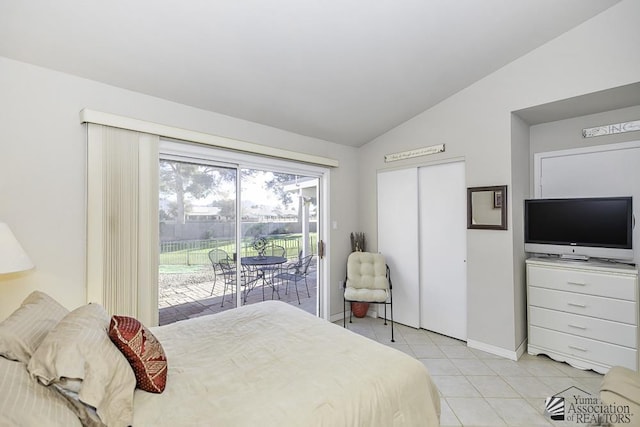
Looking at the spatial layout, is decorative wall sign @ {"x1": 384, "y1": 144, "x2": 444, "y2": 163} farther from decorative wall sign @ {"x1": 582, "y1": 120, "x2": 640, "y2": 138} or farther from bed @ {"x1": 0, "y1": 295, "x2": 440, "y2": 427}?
bed @ {"x1": 0, "y1": 295, "x2": 440, "y2": 427}

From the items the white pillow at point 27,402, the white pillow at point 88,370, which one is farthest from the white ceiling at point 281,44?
the white pillow at point 27,402

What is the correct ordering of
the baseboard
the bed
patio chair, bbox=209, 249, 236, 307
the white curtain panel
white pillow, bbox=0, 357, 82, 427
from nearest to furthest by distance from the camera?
white pillow, bbox=0, 357, 82, 427
the bed
the white curtain panel
the baseboard
patio chair, bbox=209, 249, 236, 307

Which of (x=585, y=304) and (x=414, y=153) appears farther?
(x=414, y=153)

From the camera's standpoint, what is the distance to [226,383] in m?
1.34

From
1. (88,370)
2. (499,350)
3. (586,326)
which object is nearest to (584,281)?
(586,326)

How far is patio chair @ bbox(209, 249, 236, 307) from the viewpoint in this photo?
3095 mm

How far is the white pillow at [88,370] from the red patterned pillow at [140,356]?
0.05 m

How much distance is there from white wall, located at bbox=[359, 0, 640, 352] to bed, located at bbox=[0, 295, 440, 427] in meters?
1.92

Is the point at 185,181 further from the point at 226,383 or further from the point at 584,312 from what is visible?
the point at 584,312

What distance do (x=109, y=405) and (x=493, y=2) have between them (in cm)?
332

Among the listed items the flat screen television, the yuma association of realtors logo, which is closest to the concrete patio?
the yuma association of realtors logo

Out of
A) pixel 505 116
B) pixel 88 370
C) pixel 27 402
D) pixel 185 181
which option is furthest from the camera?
pixel 505 116

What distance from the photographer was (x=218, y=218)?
121 inches

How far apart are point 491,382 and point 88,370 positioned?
291cm
